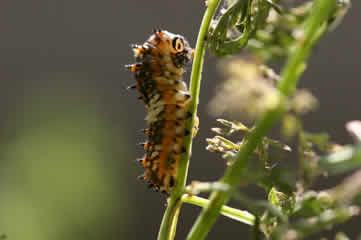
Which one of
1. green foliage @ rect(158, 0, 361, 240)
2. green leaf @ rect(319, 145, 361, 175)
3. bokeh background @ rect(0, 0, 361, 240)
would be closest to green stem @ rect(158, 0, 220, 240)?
green foliage @ rect(158, 0, 361, 240)

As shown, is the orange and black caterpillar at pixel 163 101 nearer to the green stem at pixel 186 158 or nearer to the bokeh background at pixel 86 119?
the green stem at pixel 186 158

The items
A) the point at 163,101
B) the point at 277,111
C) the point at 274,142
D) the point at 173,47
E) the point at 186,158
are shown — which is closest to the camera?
the point at 277,111

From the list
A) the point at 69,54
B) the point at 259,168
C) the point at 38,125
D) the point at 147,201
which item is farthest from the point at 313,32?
the point at 69,54

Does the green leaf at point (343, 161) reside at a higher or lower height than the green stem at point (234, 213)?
higher

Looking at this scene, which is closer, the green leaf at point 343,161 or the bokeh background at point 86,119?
the green leaf at point 343,161

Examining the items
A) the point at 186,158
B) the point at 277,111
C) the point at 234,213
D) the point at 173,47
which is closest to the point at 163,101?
the point at 173,47

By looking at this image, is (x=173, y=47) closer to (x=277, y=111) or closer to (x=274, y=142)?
(x=274, y=142)

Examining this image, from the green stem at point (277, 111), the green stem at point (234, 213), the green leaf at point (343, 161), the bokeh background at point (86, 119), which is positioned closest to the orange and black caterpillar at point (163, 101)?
the green stem at point (234, 213)
